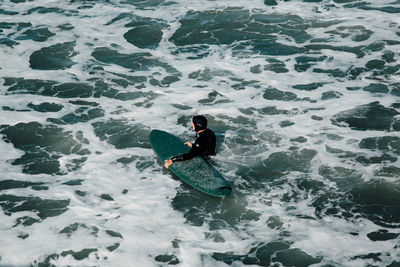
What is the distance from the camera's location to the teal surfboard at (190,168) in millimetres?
8844

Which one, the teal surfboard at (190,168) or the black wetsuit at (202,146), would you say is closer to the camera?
the teal surfboard at (190,168)

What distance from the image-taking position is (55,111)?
38.7 feet

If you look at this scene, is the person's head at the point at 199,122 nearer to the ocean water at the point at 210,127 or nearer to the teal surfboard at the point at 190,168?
the teal surfboard at the point at 190,168

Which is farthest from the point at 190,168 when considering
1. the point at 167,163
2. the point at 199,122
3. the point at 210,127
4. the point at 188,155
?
the point at 210,127

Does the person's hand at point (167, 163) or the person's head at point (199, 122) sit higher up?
the person's head at point (199, 122)

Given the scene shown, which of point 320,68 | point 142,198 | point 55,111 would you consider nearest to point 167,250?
point 142,198

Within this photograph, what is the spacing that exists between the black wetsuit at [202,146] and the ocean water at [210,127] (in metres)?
0.44

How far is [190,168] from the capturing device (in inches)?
369

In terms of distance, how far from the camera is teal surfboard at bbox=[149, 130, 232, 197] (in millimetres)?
8844

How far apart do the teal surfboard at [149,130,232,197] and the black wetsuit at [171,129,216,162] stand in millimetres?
203

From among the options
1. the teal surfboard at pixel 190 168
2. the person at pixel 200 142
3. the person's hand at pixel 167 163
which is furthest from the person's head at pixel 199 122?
the person's hand at pixel 167 163

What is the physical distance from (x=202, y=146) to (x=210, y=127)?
1.58 meters

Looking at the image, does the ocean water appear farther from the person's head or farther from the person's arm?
the person's head

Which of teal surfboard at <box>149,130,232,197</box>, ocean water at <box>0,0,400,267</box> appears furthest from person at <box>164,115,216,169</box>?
ocean water at <box>0,0,400,267</box>
